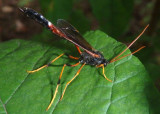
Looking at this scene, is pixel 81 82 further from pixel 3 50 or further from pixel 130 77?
pixel 3 50

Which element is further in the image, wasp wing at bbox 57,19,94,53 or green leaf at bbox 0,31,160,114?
wasp wing at bbox 57,19,94,53

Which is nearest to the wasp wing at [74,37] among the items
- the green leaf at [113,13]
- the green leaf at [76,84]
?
the green leaf at [76,84]

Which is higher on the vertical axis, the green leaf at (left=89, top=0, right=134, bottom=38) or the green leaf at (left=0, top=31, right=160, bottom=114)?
the green leaf at (left=0, top=31, right=160, bottom=114)

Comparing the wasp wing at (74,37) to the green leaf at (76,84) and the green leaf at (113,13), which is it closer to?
the green leaf at (76,84)

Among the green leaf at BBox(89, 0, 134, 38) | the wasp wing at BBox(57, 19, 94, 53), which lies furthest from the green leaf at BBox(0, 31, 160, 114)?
the green leaf at BBox(89, 0, 134, 38)

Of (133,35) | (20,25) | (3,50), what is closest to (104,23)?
(133,35)

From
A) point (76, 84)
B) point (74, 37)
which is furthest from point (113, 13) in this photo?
point (76, 84)

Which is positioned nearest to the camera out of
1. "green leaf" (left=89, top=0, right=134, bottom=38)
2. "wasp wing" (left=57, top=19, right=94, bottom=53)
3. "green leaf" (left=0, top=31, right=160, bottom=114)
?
"green leaf" (left=0, top=31, right=160, bottom=114)

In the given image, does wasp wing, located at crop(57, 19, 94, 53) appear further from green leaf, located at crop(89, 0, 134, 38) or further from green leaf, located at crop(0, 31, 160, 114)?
green leaf, located at crop(89, 0, 134, 38)
